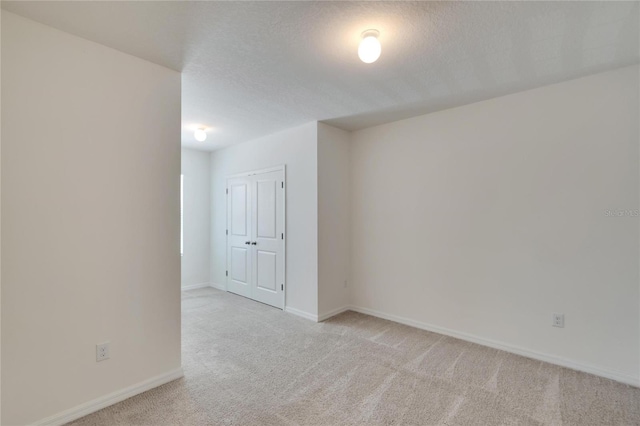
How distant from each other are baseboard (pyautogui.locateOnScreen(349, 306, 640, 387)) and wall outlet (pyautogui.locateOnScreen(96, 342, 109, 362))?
3023 mm

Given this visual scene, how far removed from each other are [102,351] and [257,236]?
2703 mm

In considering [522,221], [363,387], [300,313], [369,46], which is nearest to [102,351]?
[363,387]

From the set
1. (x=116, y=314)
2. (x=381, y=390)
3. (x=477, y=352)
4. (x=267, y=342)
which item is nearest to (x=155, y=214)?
(x=116, y=314)

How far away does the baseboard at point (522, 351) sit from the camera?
8.05 feet

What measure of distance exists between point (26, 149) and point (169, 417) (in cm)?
197

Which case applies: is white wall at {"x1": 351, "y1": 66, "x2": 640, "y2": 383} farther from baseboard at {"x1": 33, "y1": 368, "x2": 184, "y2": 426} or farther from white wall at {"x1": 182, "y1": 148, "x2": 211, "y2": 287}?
white wall at {"x1": 182, "y1": 148, "x2": 211, "y2": 287}

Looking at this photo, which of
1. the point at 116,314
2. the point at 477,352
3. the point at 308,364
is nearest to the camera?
the point at 116,314

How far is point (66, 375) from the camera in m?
1.97

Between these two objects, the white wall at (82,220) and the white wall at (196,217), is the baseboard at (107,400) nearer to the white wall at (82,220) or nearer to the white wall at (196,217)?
the white wall at (82,220)

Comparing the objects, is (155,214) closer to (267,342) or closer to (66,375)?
(66,375)

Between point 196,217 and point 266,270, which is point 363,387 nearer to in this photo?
point 266,270

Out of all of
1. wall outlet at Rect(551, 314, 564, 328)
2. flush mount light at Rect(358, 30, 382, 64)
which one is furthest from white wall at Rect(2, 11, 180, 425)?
wall outlet at Rect(551, 314, 564, 328)

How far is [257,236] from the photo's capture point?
15.4ft

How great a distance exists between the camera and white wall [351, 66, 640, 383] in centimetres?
250
